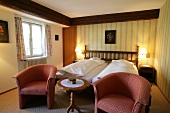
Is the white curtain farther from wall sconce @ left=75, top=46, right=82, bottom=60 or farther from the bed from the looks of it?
wall sconce @ left=75, top=46, right=82, bottom=60

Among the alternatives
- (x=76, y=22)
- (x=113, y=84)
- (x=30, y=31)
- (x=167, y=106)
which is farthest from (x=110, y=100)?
(x=76, y=22)

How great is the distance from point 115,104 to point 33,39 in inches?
144

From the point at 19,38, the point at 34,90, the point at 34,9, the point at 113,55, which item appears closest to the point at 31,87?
the point at 34,90

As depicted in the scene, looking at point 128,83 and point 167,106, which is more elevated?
point 128,83

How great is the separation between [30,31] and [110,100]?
11.8 ft

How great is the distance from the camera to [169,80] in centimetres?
277

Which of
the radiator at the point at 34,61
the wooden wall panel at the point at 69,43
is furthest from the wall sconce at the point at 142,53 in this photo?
the radiator at the point at 34,61

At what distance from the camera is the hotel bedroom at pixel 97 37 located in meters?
3.14

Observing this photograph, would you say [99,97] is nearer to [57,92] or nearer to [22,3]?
[57,92]

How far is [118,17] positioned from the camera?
172 inches

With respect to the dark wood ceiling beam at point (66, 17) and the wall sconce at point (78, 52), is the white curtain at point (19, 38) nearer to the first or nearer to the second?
the dark wood ceiling beam at point (66, 17)

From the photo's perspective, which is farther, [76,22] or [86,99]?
[76,22]

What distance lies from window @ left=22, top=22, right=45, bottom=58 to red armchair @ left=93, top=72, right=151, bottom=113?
10.1 ft

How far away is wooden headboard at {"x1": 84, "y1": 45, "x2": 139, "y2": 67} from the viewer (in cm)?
451
